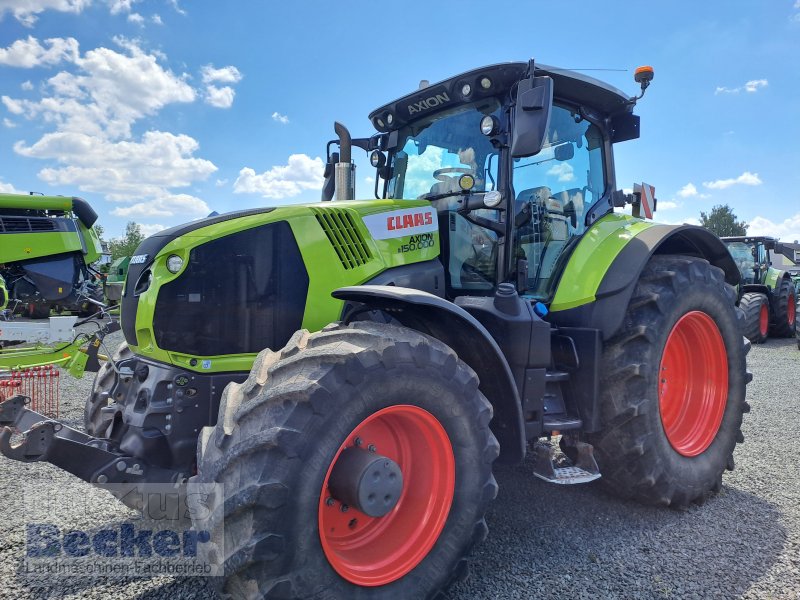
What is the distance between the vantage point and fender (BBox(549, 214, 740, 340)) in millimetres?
3385

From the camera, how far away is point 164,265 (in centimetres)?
263

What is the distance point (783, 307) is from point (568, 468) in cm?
1338

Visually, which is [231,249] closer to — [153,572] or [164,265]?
[164,265]

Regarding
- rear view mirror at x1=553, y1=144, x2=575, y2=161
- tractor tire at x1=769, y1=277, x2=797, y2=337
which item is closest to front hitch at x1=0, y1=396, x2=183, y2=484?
rear view mirror at x1=553, y1=144, x2=575, y2=161

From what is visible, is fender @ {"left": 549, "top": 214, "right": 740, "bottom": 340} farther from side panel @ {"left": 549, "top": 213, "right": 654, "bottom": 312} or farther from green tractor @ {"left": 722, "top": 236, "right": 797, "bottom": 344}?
green tractor @ {"left": 722, "top": 236, "right": 797, "bottom": 344}

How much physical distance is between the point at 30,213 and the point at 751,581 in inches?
415

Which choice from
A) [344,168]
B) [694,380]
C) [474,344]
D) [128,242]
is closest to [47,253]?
[344,168]

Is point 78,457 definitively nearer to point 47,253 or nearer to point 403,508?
point 403,508

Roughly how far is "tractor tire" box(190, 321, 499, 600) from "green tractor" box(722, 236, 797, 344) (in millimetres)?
12959

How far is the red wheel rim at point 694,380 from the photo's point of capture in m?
3.91

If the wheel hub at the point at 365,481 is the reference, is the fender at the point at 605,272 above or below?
above

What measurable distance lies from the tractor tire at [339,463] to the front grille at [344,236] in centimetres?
63

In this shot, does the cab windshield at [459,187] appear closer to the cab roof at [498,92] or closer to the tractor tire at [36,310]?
the cab roof at [498,92]

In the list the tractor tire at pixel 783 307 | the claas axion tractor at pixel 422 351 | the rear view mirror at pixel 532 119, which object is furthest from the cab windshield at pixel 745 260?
the rear view mirror at pixel 532 119
